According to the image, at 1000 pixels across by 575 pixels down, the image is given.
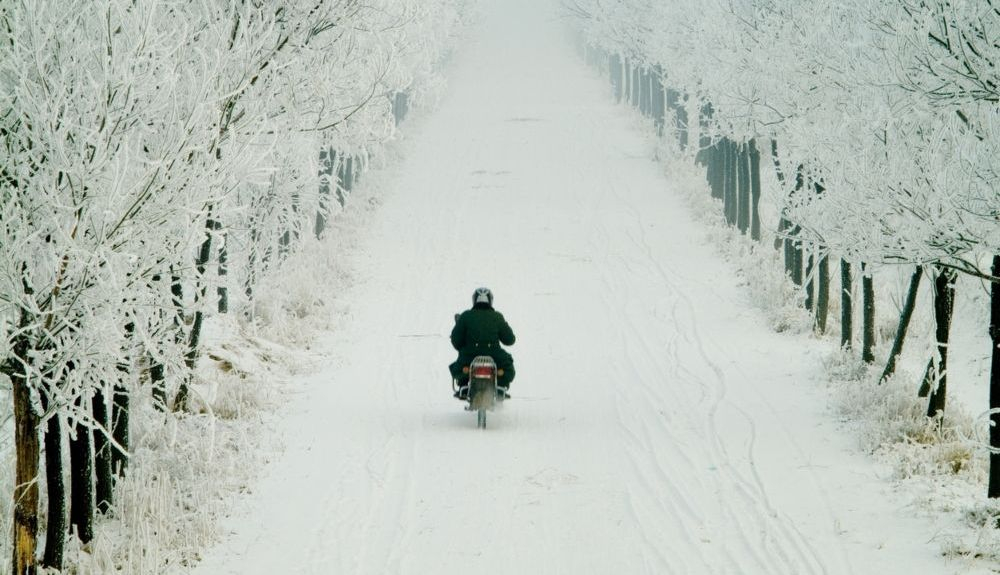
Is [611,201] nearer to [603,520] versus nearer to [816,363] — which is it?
[816,363]

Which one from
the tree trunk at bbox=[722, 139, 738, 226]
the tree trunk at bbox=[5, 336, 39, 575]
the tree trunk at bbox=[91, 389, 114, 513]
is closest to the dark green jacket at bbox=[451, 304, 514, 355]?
the tree trunk at bbox=[91, 389, 114, 513]

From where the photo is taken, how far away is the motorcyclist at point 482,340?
37.9ft

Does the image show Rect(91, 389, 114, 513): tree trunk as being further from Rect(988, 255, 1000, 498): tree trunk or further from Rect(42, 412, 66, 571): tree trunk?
Rect(988, 255, 1000, 498): tree trunk

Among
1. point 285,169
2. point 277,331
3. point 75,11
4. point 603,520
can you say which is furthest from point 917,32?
point 285,169

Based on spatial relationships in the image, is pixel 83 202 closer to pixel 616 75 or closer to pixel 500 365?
pixel 500 365

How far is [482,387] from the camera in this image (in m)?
11.1

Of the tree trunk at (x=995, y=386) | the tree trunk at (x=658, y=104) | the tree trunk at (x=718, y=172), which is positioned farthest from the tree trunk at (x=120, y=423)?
the tree trunk at (x=658, y=104)

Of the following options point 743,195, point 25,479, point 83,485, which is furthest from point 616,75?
point 25,479

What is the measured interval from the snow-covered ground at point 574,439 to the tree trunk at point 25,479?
4.38 ft

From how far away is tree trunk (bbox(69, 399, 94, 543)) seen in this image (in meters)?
7.52

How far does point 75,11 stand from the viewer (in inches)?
235

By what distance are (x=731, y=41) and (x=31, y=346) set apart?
17382 millimetres

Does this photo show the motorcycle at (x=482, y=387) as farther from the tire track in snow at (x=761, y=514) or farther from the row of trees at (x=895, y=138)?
the row of trees at (x=895, y=138)

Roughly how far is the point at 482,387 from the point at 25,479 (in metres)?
5.71
